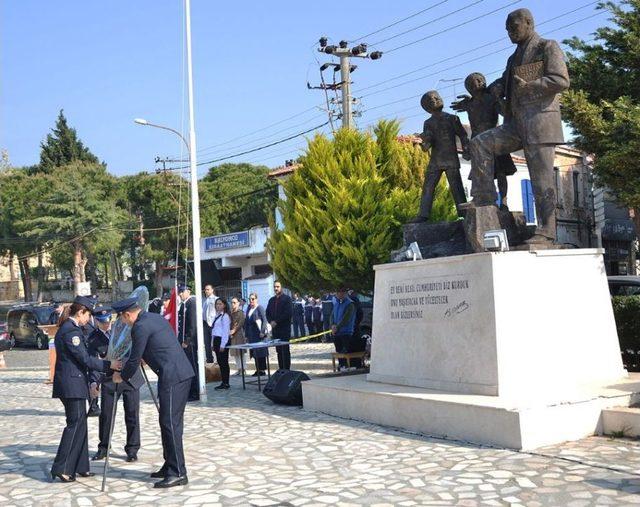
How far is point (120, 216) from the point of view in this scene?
50.5m

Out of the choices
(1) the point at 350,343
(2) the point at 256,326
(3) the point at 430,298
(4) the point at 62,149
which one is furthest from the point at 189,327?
(4) the point at 62,149

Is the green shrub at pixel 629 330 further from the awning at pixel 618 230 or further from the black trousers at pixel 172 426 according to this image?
the awning at pixel 618 230

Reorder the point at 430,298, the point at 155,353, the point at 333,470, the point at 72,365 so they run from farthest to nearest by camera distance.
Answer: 1. the point at 430,298
2. the point at 72,365
3. the point at 333,470
4. the point at 155,353

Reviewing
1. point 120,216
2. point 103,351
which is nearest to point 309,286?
point 103,351

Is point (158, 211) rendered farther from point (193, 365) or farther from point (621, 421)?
point (621, 421)

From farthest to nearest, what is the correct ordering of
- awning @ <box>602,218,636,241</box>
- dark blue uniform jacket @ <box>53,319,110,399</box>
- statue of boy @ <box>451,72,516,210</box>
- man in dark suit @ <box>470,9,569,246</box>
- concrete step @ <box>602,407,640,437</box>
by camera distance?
awning @ <box>602,218,636,241</box>, statue of boy @ <box>451,72,516,210</box>, man in dark suit @ <box>470,9,569,246</box>, concrete step @ <box>602,407,640,437</box>, dark blue uniform jacket @ <box>53,319,110,399</box>

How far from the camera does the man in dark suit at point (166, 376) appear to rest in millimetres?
6590

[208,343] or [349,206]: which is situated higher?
[349,206]

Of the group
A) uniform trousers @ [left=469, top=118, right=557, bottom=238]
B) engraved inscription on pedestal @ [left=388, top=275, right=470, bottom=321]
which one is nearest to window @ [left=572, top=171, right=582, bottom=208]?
uniform trousers @ [left=469, top=118, right=557, bottom=238]

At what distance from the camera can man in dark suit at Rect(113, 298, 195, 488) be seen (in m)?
6.59

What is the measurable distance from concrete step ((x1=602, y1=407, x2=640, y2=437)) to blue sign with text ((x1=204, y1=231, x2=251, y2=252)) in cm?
3249

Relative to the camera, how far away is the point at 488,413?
7484mm

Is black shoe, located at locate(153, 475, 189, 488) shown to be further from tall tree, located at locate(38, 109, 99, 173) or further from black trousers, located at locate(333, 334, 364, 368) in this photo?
tall tree, located at locate(38, 109, 99, 173)
